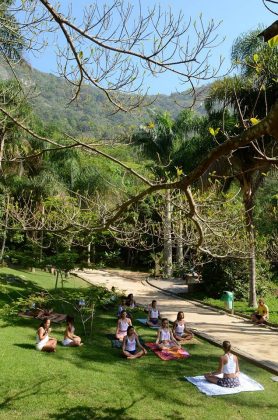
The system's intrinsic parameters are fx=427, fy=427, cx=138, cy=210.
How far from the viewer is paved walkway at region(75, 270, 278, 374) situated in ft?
31.3

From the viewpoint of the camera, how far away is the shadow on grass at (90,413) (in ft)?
18.7

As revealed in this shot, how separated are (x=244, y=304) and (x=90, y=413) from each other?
11.8 metres

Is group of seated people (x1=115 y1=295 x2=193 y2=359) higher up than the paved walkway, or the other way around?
group of seated people (x1=115 y1=295 x2=193 y2=359)

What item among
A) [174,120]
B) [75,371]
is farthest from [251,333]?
[174,120]

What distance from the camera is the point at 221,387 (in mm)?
7066

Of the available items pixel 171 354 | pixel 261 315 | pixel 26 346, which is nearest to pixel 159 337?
pixel 171 354

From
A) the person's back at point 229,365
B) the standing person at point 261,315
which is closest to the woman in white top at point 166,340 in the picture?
the person's back at point 229,365

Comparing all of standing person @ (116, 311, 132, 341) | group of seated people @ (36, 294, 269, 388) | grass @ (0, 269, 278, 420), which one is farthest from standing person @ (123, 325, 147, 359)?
standing person @ (116, 311, 132, 341)

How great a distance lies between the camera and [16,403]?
601 cm

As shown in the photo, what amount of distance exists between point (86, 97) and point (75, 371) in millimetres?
5040

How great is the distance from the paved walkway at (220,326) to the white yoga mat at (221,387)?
957mm

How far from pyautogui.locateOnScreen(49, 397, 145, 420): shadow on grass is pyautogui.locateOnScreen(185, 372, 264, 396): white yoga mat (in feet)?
4.96

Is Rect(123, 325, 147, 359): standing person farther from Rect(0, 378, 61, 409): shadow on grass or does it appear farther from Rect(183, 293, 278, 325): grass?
Rect(183, 293, 278, 325): grass

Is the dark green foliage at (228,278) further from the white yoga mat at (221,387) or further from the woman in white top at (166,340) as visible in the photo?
the white yoga mat at (221,387)
